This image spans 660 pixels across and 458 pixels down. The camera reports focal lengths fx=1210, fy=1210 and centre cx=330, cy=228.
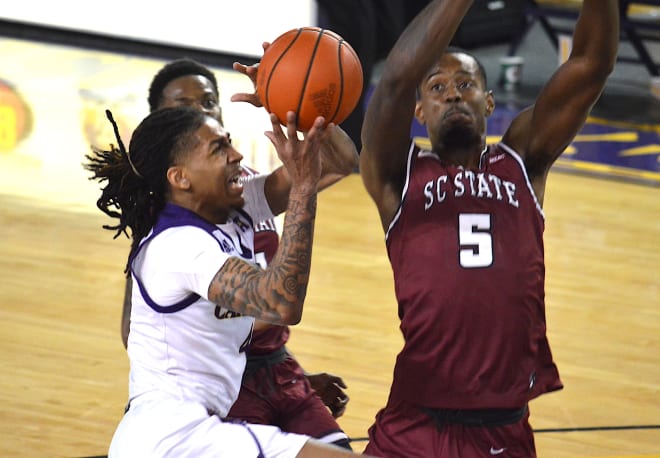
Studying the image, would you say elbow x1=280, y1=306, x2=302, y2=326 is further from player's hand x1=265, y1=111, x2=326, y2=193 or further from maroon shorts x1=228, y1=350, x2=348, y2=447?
maroon shorts x1=228, y1=350, x2=348, y2=447

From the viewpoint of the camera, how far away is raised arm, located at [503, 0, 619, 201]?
3795 millimetres

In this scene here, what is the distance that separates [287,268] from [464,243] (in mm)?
667

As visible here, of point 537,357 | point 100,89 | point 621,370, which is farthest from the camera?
point 100,89

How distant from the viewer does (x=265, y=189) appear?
416 centimetres

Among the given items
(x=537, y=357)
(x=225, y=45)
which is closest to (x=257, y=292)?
(x=537, y=357)

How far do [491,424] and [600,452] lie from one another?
5.70ft

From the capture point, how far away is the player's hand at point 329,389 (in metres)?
4.56

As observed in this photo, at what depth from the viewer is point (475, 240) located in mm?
3736

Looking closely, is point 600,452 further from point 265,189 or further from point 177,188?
point 177,188

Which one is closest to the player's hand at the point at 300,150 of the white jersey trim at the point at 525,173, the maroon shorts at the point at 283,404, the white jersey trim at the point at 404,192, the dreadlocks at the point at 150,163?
the dreadlocks at the point at 150,163

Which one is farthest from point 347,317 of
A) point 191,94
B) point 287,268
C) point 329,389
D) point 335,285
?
point 287,268

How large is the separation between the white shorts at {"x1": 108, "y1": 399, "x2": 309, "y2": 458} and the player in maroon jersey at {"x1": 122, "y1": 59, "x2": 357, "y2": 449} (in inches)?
31.0

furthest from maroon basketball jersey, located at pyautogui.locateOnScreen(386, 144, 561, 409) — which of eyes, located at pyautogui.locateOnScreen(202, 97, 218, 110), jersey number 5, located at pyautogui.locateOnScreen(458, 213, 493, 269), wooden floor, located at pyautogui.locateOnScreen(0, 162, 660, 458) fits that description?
wooden floor, located at pyautogui.locateOnScreen(0, 162, 660, 458)

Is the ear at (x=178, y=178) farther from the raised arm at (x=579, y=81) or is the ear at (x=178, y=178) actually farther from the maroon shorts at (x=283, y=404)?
the raised arm at (x=579, y=81)
